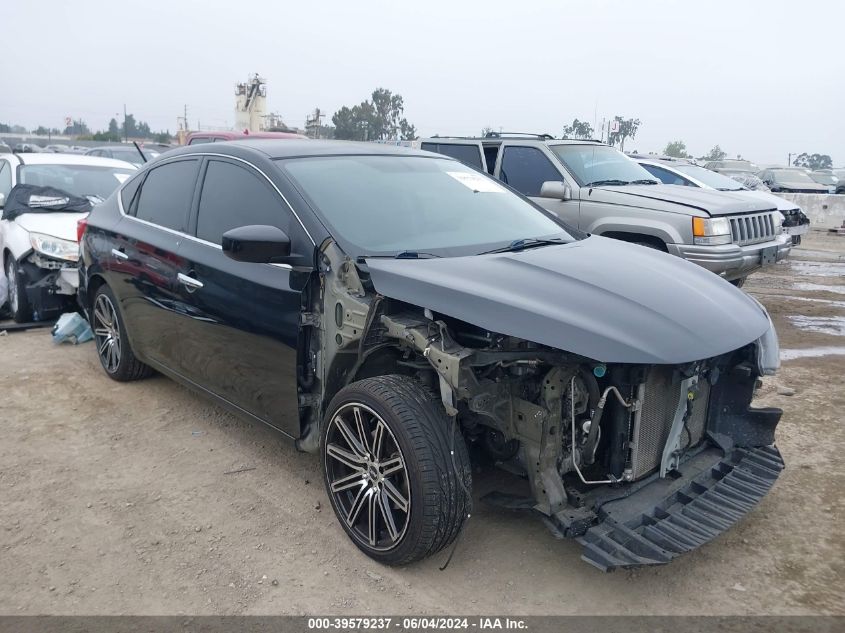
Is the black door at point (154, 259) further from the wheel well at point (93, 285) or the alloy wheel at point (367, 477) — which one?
the alloy wheel at point (367, 477)

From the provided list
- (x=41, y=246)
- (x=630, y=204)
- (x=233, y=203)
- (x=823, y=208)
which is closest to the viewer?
(x=233, y=203)

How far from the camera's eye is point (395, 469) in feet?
9.87

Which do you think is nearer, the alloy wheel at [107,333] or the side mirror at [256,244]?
the side mirror at [256,244]

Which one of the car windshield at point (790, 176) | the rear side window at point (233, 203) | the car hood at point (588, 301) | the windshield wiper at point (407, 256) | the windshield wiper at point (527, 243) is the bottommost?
the car hood at point (588, 301)

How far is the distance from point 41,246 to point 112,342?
6.59ft

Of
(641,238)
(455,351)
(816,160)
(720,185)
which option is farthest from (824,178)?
(816,160)

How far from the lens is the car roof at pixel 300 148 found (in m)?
4.00

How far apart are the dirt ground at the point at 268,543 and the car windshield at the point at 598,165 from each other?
3.97m

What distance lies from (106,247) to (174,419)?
1365mm

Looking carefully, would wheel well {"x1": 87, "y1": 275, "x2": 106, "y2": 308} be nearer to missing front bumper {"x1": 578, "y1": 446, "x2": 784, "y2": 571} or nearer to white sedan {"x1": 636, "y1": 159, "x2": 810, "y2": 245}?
missing front bumper {"x1": 578, "y1": 446, "x2": 784, "y2": 571}

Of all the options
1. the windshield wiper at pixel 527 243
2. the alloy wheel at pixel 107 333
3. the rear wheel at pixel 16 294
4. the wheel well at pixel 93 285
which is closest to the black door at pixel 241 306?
the windshield wiper at pixel 527 243

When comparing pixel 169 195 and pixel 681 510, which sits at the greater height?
pixel 169 195

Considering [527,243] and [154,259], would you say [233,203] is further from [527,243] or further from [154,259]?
[527,243]

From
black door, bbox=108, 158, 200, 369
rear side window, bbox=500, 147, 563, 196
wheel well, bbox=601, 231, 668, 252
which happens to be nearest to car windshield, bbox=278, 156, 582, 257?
black door, bbox=108, 158, 200, 369
